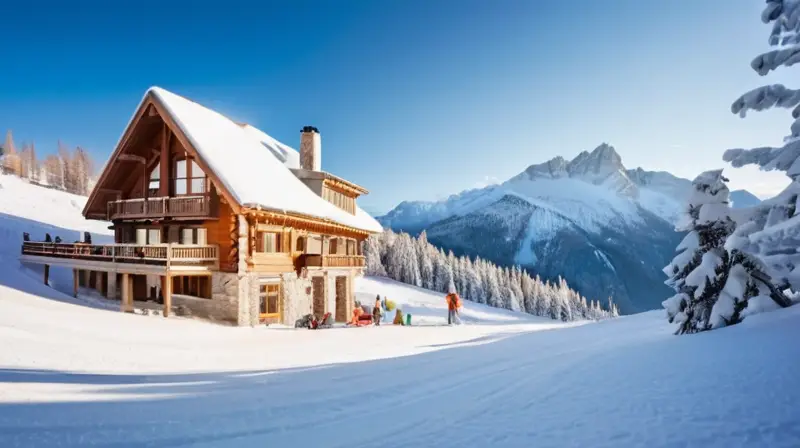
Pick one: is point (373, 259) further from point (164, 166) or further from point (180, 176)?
point (164, 166)

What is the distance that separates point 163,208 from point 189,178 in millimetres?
2160

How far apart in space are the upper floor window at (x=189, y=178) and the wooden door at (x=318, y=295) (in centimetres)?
896

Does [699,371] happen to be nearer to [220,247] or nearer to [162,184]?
[220,247]

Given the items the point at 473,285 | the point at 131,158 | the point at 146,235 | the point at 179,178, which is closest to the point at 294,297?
the point at 179,178

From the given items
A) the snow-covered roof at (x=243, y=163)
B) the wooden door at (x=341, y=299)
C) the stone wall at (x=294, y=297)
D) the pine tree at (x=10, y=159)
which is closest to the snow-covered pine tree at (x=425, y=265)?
the wooden door at (x=341, y=299)

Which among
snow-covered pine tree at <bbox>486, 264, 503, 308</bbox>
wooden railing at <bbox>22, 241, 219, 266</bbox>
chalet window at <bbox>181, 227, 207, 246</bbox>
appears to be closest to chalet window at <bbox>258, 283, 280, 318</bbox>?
wooden railing at <bbox>22, 241, 219, 266</bbox>

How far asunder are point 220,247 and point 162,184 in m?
5.64

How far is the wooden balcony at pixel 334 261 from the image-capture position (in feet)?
85.6

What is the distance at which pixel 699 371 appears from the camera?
7.26m

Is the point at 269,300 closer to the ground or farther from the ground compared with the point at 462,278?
farther from the ground

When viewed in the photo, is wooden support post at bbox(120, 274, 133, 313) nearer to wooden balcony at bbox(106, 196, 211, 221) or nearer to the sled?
wooden balcony at bbox(106, 196, 211, 221)

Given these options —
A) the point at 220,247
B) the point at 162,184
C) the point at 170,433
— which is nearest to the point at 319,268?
the point at 220,247

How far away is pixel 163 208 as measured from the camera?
78.8ft

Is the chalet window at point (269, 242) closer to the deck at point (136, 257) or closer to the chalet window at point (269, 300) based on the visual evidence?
the chalet window at point (269, 300)
